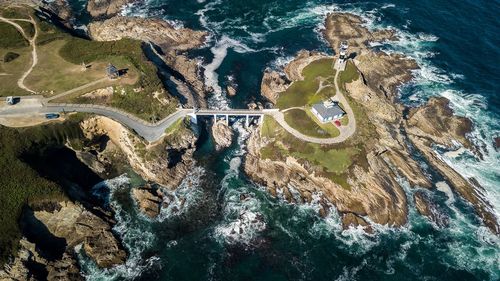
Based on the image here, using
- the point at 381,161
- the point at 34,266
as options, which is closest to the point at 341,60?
the point at 381,161

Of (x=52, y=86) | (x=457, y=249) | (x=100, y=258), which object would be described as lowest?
(x=100, y=258)

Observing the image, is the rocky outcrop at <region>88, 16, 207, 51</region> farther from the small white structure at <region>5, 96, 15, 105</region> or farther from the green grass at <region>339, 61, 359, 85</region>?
the green grass at <region>339, 61, 359, 85</region>

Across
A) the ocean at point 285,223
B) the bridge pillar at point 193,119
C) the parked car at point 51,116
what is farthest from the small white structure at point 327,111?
the parked car at point 51,116

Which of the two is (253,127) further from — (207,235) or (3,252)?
(3,252)

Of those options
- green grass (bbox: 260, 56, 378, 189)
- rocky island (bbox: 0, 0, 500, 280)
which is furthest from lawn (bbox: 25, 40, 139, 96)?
green grass (bbox: 260, 56, 378, 189)

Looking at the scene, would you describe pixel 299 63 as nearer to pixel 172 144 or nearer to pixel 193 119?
pixel 193 119

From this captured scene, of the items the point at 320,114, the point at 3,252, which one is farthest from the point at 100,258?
the point at 320,114

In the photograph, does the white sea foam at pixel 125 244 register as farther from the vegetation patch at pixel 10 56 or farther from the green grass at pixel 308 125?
the vegetation patch at pixel 10 56
